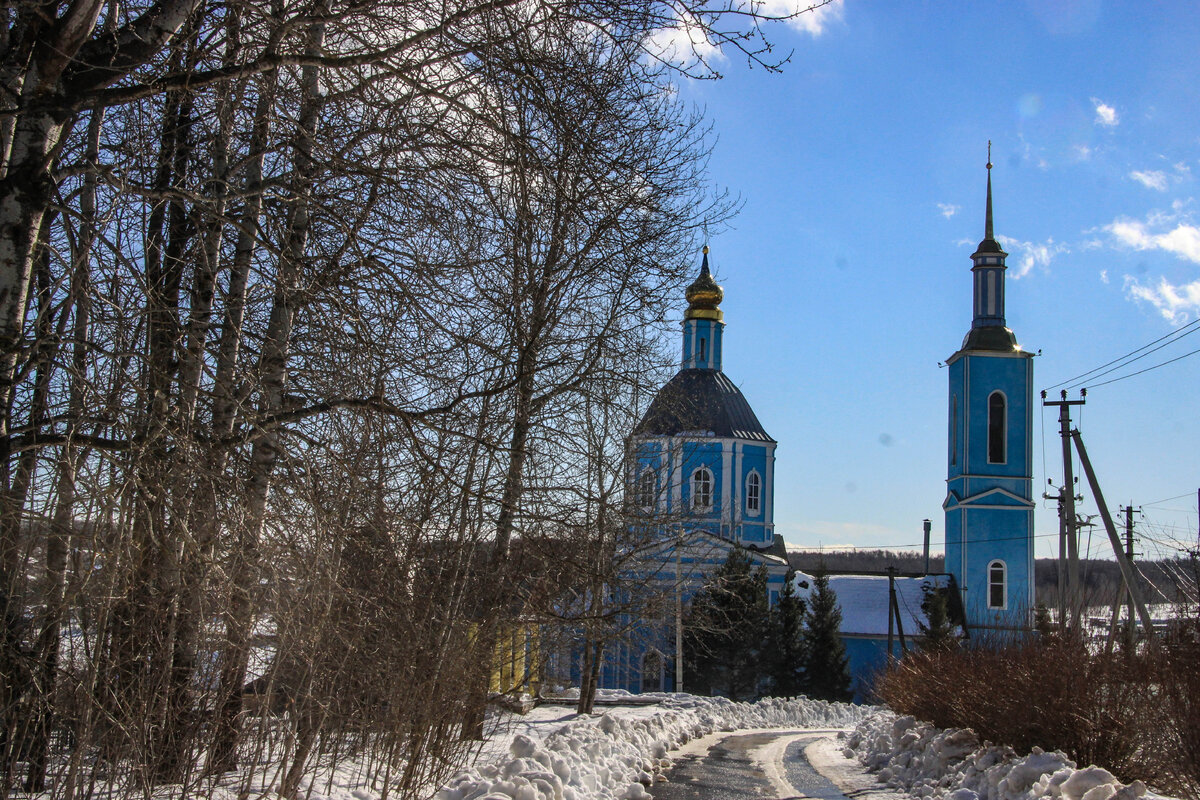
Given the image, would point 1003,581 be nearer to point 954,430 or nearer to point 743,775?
point 954,430

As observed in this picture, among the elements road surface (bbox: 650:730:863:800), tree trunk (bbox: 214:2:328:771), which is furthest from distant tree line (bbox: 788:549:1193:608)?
tree trunk (bbox: 214:2:328:771)

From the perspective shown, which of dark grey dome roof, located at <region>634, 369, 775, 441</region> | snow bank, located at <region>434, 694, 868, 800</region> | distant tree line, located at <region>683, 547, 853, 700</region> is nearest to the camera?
snow bank, located at <region>434, 694, 868, 800</region>

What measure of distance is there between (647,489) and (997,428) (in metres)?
34.2

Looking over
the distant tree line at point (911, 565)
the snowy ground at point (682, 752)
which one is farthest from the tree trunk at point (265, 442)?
the distant tree line at point (911, 565)

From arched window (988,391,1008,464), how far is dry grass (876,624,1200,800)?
1401 inches

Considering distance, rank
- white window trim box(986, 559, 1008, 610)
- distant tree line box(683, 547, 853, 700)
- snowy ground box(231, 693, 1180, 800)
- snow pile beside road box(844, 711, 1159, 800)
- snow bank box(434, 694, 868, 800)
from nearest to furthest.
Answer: snow bank box(434, 694, 868, 800), snowy ground box(231, 693, 1180, 800), snow pile beside road box(844, 711, 1159, 800), distant tree line box(683, 547, 853, 700), white window trim box(986, 559, 1008, 610)

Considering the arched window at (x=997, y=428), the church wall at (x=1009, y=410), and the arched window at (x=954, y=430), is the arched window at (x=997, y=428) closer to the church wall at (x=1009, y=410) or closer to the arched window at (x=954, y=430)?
the church wall at (x=1009, y=410)

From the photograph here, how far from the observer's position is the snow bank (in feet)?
23.7

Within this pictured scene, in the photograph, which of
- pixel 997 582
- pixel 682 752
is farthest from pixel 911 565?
pixel 682 752

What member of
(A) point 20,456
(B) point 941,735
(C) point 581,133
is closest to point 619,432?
(B) point 941,735

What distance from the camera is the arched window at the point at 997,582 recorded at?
1849 inches

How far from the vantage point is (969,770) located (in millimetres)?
10680

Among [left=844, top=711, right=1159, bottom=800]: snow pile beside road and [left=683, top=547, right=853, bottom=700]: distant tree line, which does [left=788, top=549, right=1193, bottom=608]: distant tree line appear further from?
[left=844, top=711, right=1159, bottom=800]: snow pile beside road

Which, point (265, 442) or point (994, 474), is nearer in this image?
point (265, 442)
